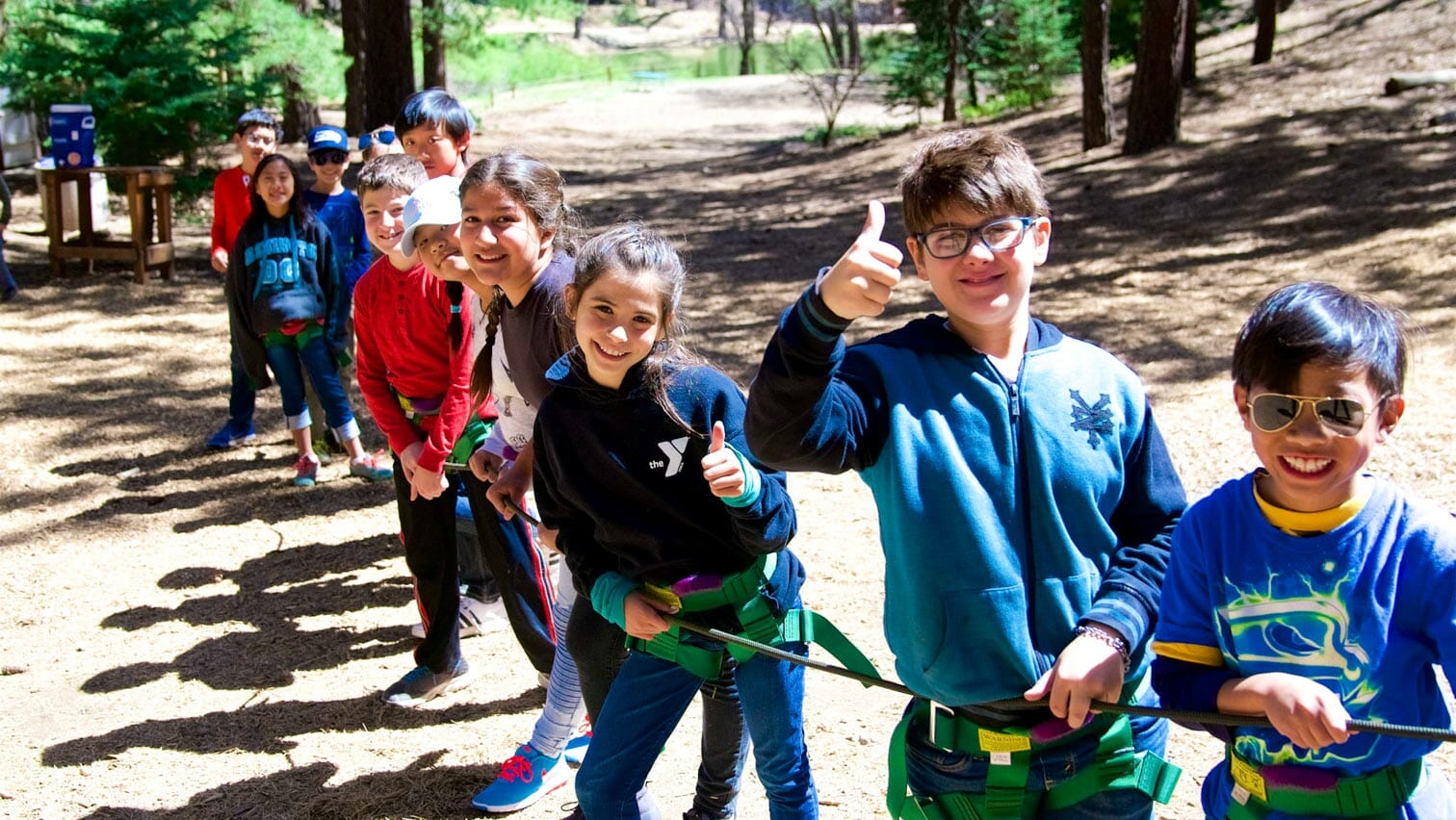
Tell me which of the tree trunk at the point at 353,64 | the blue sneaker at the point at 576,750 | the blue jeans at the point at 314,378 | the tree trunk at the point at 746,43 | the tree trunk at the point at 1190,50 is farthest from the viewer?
the tree trunk at the point at 746,43

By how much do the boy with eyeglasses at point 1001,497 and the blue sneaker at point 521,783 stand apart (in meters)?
1.67

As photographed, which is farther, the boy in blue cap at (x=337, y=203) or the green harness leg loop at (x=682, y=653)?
the boy in blue cap at (x=337, y=203)

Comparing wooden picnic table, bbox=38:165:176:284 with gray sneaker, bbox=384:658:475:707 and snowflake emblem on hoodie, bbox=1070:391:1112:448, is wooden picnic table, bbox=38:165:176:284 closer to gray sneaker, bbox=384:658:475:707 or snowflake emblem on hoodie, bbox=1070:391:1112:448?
gray sneaker, bbox=384:658:475:707

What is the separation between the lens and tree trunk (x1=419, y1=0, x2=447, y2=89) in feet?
59.7

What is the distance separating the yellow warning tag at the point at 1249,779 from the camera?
2008mm

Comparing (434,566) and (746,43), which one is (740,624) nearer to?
(434,566)

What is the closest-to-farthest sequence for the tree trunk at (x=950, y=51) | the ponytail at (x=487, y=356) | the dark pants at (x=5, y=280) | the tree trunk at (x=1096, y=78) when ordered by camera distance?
the ponytail at (x=487, y=356), the dark pants at (x=5, y=280), the tree trunk at (x=1096, y=78), the tree trunk at (x=950, y=51)

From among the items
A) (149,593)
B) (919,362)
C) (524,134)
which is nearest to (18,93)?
(149,593)

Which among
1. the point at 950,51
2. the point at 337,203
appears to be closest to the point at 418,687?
the point at 337,203

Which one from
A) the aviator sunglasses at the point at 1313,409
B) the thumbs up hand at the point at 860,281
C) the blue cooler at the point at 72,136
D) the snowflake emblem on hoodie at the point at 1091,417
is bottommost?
the snowflake emblem on hoodie at the point at 1091,417

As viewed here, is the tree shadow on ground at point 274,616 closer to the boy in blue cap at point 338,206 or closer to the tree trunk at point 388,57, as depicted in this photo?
the boy in blue cap at point 338,206

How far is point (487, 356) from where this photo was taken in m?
3.65

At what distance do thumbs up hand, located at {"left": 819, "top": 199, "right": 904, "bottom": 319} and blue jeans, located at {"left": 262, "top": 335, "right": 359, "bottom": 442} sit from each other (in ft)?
16.4

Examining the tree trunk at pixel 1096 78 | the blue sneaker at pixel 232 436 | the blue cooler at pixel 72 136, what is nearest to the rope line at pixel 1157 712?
the blue sneaker at pixel 232 436
